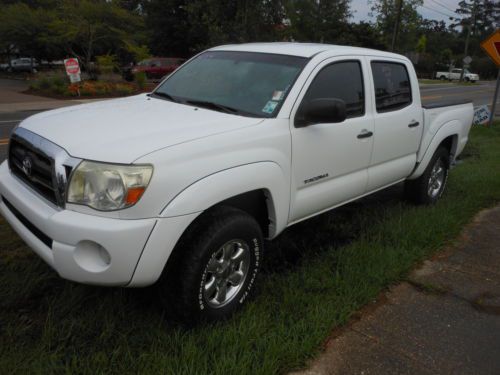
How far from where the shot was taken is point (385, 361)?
271 cm

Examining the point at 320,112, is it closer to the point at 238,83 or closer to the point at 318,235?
the point at 238,83

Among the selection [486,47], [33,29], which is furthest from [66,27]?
[486,47]

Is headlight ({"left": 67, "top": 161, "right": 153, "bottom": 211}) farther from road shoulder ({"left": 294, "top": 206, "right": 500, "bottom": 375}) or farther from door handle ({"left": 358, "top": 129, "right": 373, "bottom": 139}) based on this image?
door handle ({"left": 358, "top": 129, "right": 373, "bottom": 139})

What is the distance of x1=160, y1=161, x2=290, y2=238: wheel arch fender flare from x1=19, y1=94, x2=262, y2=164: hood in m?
0.27

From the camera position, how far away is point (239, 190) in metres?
2.80

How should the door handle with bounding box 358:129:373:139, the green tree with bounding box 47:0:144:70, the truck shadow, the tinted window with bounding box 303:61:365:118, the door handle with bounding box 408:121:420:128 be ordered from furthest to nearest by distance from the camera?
the green tree with bounding box 47:0:144:70, the door handle with bounding box 408:121:420:128, the truck shadow, the door handle with bounding box 358:129:373:139, the tinted window with bounding box 303:61:365:118

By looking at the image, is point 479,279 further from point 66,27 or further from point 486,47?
point 66,27

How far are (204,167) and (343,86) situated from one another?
171 cm

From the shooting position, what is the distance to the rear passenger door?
13.7ft

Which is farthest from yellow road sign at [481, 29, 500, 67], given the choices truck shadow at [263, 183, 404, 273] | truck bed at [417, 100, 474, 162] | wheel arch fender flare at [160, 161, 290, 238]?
wheel arch fender flare at [160, 161, 290, 238]

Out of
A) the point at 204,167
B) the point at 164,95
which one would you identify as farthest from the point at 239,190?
the point at 164,95

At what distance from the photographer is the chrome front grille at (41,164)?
8.20 ft

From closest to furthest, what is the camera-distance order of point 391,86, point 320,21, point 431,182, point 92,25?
point 391,86 → point 431,182 → point 92,25 → point 320,21

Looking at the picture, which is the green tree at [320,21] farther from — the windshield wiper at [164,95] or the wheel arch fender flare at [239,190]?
the wheel arch fender flare at [239,190]
